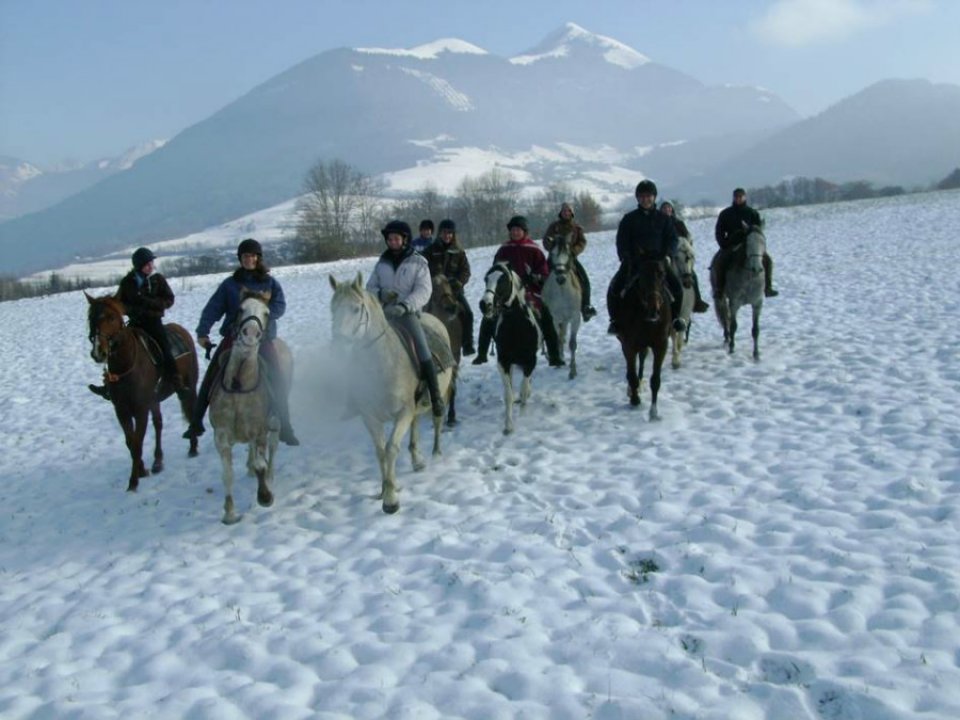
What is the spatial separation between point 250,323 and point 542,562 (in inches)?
158

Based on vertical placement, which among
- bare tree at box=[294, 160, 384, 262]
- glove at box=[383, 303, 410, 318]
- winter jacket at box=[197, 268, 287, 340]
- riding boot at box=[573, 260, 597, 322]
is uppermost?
bare tree at box=[294, 160, 384, 262]

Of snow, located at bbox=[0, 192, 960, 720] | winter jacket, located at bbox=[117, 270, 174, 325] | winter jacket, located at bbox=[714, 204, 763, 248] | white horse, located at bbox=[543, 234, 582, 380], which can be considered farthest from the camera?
winter jacket, located at bbox=[714, 204, 763, 248]

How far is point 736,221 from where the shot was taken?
43.0ft

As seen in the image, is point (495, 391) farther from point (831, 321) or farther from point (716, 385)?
point (831, 321)

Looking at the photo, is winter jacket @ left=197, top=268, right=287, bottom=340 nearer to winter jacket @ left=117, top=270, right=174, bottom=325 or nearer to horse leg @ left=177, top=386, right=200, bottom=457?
winter jacket @ left=117, top=270, right=174, bottom=325

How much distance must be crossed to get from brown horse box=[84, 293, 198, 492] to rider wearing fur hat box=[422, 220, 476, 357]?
4.66 m

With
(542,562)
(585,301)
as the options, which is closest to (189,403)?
(542,562)

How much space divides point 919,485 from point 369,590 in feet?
18.3

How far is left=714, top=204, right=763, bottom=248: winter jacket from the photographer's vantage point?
12.9 m

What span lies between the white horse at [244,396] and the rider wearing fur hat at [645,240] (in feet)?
17.7

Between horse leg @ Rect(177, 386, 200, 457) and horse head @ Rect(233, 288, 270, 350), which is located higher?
horse head @ Rect(233, 288, 270, 350)

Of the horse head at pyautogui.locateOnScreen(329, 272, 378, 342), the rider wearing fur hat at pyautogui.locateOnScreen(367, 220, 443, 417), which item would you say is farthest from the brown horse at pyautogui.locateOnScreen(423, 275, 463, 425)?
the horse head at pyautogui.locateOnScreen(329, 272, 378, 342)

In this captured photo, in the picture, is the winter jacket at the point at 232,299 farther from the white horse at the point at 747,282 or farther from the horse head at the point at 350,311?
the white horse at the point at 747,282

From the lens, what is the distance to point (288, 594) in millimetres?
6113
